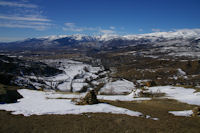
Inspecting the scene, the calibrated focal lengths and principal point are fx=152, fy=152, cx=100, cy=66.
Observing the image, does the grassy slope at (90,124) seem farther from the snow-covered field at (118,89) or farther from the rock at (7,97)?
the snow-covered field at (118,89)

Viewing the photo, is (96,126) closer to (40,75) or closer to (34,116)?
(34,116)

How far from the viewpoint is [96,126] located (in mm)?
15516

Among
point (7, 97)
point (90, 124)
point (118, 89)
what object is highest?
point (7, 97)

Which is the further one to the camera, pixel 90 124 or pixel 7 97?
pixel 7 97

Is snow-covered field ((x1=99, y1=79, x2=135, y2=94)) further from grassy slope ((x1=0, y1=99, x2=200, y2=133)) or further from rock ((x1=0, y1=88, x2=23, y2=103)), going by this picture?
grassy slope ((x1=0, y1=99, x2=200, y2=133))

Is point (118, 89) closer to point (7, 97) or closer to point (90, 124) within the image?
point (7, 97)

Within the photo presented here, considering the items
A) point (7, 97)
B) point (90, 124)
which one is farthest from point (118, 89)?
point (90, 124)

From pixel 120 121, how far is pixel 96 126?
9.60 feet

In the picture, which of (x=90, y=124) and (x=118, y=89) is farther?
(x=118, y=89)

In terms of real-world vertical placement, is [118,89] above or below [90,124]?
below

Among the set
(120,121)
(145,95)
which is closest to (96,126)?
(120,121)

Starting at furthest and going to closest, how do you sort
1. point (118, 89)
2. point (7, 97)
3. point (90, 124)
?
point (118, 89) < point (7, 97) < point (90, 124)

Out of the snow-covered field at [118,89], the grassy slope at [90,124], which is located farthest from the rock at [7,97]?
the snow-covered field at [118,89]

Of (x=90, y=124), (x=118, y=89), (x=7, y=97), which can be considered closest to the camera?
(x=90, y=124)
